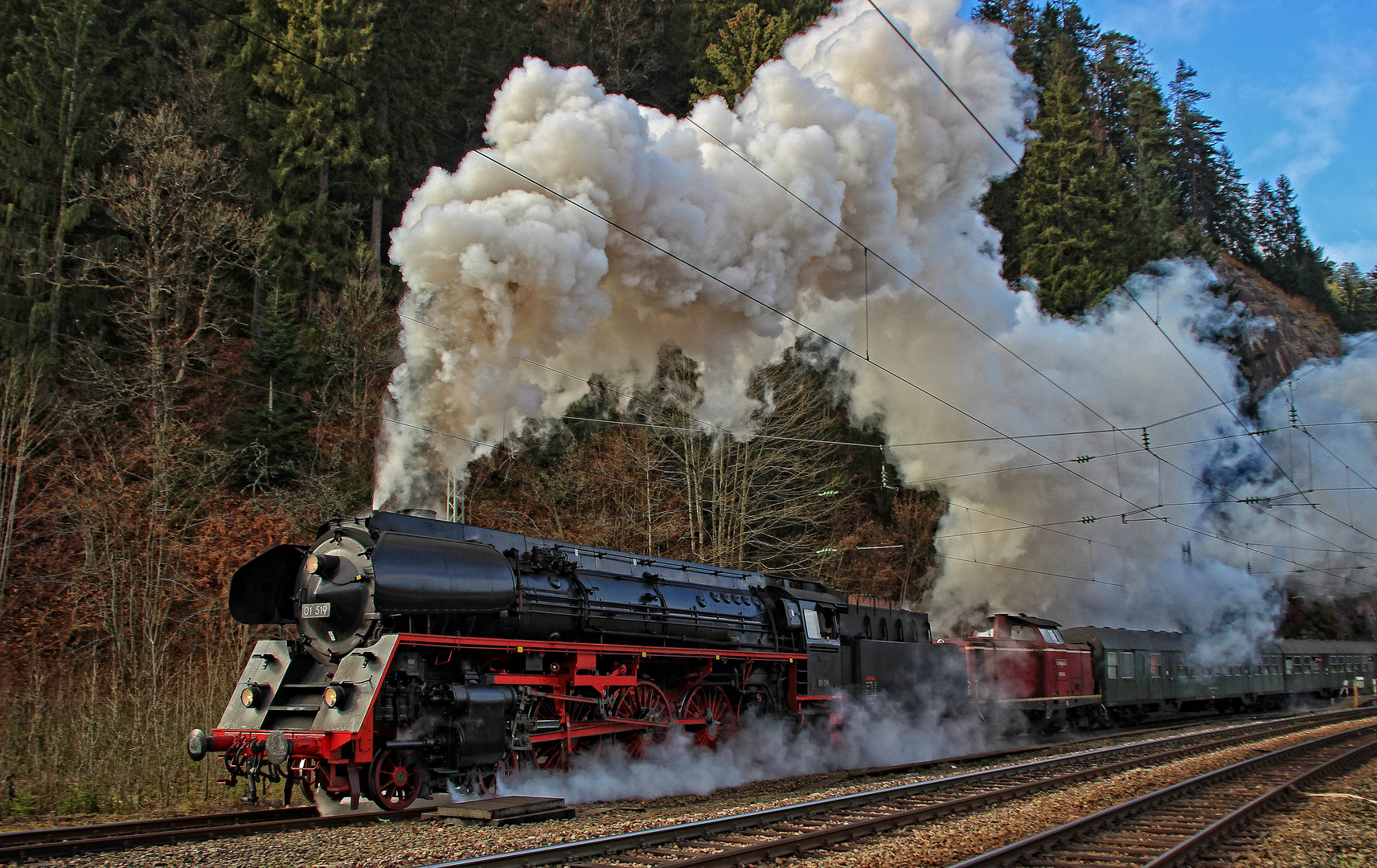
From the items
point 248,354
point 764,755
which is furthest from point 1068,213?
point 764,755

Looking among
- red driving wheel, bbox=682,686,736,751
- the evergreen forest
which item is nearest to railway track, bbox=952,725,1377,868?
red driving wheel, bbox=682,686,736,751

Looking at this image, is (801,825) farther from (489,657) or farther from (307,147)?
(307,147)

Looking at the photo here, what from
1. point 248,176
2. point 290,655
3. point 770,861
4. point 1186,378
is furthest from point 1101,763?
point 248,176

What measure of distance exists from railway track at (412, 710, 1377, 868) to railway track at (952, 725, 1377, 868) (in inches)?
50.6

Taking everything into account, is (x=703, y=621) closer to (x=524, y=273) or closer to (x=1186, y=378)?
(x=524, y=273)

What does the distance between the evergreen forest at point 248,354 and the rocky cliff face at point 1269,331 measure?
2532 cm

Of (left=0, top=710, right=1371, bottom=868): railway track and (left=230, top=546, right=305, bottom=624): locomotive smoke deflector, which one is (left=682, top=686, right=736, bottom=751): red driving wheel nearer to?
(left=0, top=710, right=1371, bottom=868): railway track

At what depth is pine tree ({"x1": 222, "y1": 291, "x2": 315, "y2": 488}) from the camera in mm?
21656

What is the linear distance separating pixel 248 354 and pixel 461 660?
16.5 m

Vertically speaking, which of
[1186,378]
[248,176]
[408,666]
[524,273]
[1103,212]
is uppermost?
[1103,212]

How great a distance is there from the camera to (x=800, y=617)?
14.3 metres

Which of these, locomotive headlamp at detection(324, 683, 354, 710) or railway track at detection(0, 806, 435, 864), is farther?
locomotive headlamp at detection(324, 683, 354, 710)

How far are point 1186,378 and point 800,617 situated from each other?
19.0m

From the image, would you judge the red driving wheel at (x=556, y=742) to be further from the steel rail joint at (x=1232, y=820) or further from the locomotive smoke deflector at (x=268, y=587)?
the steel rail joint at (x=1232, y=820)
